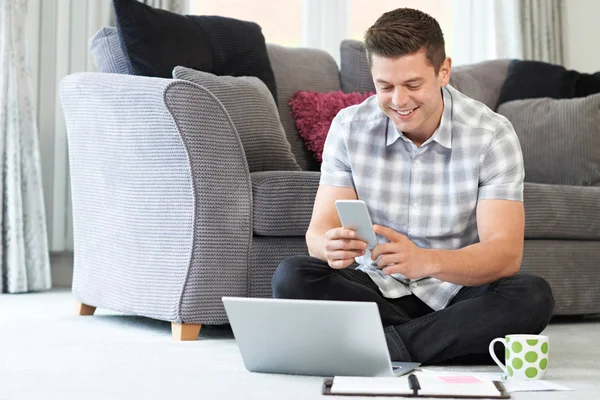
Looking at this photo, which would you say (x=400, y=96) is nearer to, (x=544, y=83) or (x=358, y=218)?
(x=358, y=218)

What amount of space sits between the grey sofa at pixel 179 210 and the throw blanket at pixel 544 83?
0.81 meters

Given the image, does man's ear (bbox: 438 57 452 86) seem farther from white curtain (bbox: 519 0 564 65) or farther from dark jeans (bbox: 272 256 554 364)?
white curtain (bbox: 519 0 564 65)

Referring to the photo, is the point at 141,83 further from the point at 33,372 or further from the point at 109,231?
the point at 33,372

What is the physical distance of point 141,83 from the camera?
90.4 inches

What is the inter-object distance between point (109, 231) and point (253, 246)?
459 mm

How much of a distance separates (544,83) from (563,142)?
17.3 inches

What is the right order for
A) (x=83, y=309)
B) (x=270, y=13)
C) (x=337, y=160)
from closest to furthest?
(x=337, y=160)
(x=83, y=309)
(x=270, y=13)

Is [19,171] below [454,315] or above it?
below

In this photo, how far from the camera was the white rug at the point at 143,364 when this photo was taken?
5.02 ft

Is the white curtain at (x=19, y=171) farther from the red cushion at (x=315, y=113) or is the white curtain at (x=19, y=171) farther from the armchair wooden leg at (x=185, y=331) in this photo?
the armchair wooden leg at (x=185, y=331)

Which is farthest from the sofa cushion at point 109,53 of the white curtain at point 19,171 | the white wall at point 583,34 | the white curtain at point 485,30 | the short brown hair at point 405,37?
the white wall at point 583,34

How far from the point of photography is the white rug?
1.53m

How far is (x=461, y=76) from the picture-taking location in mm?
3498

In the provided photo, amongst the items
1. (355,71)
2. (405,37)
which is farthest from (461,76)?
(405,37)
